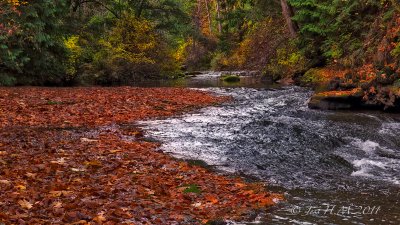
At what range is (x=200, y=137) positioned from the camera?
10078 millimetres

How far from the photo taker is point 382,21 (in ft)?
61.4

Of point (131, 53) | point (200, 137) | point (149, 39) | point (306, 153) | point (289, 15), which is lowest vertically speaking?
point (306, 153)

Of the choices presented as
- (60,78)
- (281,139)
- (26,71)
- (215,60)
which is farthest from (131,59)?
(215,60)

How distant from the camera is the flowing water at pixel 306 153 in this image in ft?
17.8

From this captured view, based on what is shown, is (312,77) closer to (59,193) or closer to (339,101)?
(339,101)

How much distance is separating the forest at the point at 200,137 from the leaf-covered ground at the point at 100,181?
27 millimetres

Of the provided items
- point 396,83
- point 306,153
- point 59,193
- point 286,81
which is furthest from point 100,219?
point 286,81

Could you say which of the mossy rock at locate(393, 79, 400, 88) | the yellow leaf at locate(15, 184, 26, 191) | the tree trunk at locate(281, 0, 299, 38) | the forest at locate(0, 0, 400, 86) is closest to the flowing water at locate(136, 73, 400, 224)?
the mossy rock at locate(393, 79, 400, 88)

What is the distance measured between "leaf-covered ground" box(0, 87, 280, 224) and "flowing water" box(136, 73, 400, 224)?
59 cm

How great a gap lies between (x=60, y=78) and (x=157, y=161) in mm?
17511

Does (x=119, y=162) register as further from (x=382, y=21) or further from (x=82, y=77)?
(x=82, y=77)

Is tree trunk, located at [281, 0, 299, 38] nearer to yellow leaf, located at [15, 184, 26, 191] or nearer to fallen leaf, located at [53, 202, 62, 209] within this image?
yellow leaf, located at [15, 184, 26, 191]

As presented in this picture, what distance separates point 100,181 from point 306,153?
14.5 feet

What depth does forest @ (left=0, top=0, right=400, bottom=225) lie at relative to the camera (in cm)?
529
